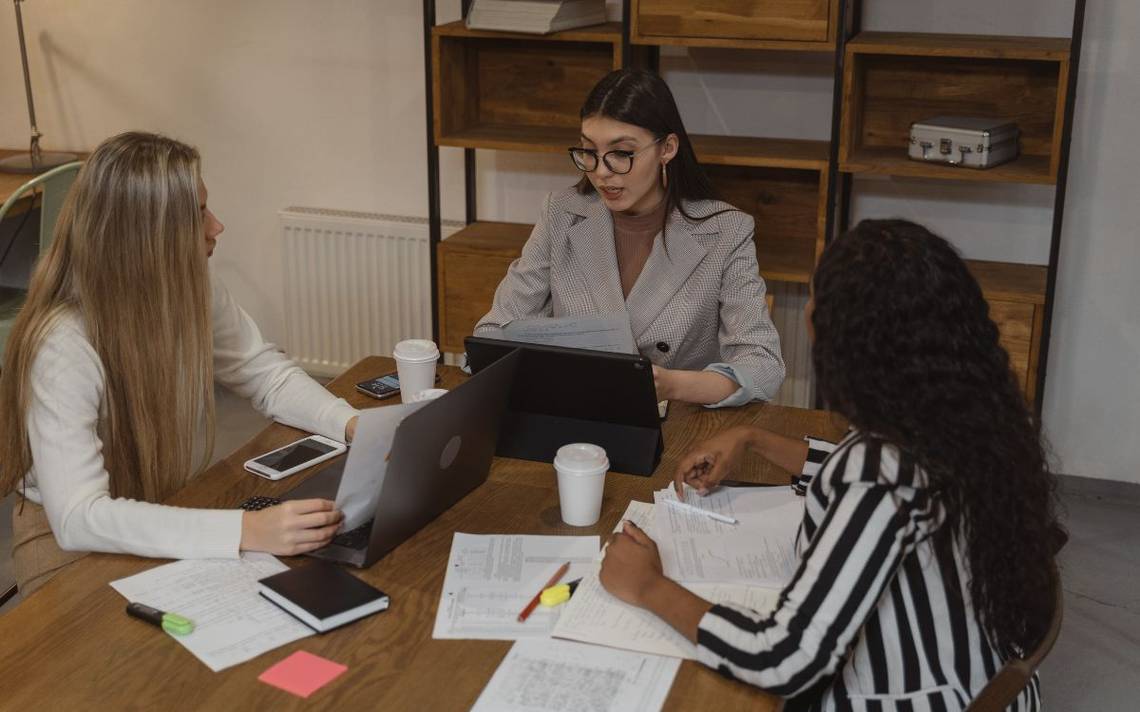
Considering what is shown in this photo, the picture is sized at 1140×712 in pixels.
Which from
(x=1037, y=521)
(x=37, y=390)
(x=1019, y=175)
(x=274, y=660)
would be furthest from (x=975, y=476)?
(x=1019, y=175)

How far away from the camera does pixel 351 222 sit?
3.87 metres

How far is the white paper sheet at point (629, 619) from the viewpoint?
1417 millimetres

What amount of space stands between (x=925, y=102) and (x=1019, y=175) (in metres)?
0.40

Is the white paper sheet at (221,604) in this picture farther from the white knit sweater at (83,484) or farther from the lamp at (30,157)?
the lamp at (30,157)

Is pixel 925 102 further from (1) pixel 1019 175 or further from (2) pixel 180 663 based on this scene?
(2) pixel 180 663

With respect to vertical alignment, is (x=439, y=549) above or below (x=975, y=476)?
below

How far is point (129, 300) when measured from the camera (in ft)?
5.86

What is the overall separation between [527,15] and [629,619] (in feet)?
6.77

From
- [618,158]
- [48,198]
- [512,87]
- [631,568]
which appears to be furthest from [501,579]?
[512,87]

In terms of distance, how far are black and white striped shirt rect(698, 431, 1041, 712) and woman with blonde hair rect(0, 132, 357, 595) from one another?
61 centimetres

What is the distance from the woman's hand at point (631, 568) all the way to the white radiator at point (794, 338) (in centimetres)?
208

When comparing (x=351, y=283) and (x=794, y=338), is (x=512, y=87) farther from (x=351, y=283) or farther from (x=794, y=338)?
(x=794, y=338)

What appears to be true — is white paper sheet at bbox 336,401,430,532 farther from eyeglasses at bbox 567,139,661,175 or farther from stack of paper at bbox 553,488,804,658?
eyeglasses at bbox 567,139,661,175

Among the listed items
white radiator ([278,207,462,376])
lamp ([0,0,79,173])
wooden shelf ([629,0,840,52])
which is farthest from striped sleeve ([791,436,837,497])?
lamp ([0,0,79,173])
